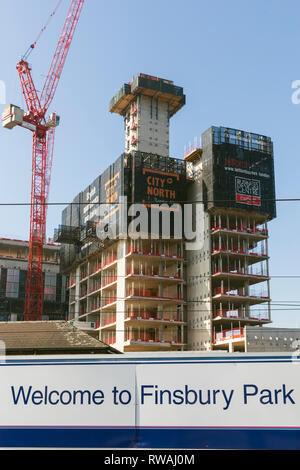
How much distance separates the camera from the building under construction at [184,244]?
71375 mm

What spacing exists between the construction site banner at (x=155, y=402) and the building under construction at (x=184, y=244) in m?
56.5

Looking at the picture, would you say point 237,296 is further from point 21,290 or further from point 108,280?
point 21,290

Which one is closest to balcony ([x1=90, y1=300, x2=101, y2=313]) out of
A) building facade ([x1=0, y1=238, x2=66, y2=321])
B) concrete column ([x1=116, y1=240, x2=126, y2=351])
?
concrete column ([x1=116, y1=240, x2=126, y2=351])

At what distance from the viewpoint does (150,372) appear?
11.2 meters

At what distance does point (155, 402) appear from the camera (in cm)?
1099

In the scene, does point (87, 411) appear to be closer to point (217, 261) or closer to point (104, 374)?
point (104, 374)

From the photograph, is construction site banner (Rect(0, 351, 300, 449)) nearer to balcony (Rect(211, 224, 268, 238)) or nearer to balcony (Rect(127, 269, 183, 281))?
balcony (Rect(127, 269, 183, 281))

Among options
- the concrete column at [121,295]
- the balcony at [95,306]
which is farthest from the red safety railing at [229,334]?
the balcony at [95,306]

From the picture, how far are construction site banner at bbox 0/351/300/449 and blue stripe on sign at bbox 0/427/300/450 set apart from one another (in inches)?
0.8

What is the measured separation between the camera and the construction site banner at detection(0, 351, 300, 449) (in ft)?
35.0

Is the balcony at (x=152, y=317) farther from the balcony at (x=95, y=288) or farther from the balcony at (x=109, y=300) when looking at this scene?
the balcony at (x=95, y=288)

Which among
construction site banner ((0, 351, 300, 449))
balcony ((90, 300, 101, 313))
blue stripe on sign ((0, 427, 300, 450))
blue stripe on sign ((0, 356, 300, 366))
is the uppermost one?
balcony ((90, 300, 101, 313))
